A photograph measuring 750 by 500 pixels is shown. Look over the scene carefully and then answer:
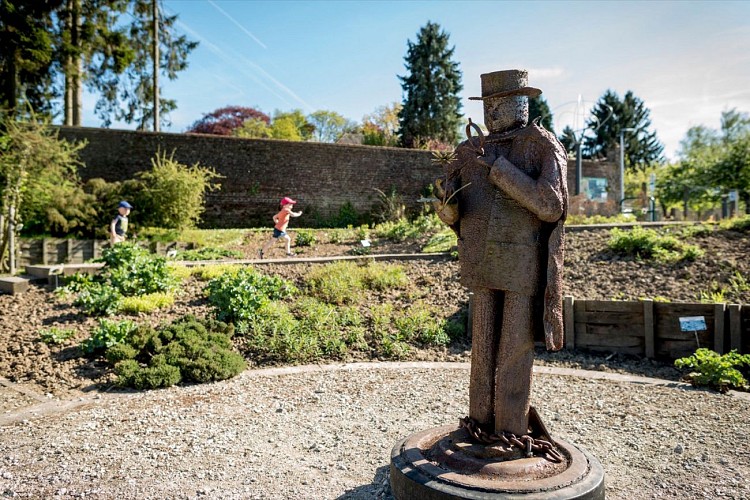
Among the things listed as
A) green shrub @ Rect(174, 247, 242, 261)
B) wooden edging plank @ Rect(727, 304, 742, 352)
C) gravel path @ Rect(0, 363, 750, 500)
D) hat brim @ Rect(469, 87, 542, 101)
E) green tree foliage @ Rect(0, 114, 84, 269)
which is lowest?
gravel path @ Rect(0, 363, 750, 500)

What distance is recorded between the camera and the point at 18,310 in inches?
330

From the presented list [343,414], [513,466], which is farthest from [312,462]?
[513,466]

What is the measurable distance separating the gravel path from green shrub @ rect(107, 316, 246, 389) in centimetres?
19

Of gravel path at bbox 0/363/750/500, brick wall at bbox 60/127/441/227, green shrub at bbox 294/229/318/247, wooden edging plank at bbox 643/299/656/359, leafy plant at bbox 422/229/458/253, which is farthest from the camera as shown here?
brick wall at bbox 60/127/441/227

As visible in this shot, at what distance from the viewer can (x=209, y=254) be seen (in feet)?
40.7

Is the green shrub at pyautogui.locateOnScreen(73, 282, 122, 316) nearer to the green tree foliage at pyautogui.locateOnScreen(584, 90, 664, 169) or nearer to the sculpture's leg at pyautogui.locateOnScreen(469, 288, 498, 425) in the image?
the sculpture's leg at pyautogui.locateOnScreen(469, 288, 498, 425)

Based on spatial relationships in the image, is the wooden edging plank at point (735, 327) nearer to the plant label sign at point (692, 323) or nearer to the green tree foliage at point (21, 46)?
the plant label sign at point (692, 323)

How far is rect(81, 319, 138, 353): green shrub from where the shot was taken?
688cm

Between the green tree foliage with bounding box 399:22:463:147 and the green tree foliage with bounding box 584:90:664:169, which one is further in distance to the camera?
the green tree foliage with bounding box 584:90:664:169

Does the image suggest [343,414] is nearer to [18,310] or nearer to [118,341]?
[118,341]

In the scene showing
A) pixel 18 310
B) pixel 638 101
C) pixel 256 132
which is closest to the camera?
pixel 18 310

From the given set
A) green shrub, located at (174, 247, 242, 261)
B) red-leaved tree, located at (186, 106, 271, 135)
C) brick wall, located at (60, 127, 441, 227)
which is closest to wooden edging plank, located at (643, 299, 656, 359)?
green shrub, located at (174, 247, 242, 261)

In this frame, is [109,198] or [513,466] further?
[109,198]

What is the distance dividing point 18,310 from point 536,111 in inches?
1705
